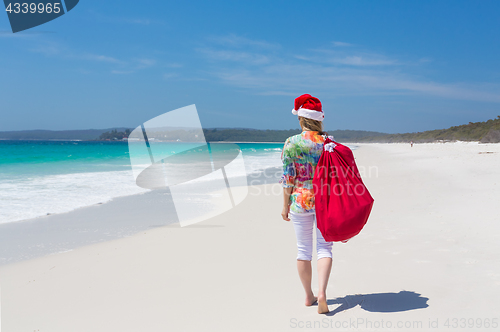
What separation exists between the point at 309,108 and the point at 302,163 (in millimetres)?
413

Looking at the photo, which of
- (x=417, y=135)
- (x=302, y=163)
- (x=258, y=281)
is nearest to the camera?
(x=302, y=163)

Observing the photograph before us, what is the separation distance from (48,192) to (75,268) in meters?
7.48

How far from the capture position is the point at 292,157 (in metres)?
2.38

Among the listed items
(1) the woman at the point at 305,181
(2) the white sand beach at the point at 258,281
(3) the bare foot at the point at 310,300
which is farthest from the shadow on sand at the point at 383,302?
(1) the woman at the point at 305,181

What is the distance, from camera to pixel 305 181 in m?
2.40

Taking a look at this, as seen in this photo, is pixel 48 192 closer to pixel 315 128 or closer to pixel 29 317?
pixel 29 317

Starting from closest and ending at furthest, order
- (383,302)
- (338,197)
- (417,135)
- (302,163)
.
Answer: (338,197), (302,163), (383,302), (417,135)

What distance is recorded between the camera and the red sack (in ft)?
7.45

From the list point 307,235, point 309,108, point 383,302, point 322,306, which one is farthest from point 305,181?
point 383,302

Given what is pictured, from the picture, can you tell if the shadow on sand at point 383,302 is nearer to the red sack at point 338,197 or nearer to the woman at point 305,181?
the woman at point 305,181

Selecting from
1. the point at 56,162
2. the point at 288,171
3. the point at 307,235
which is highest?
the point at 288,171

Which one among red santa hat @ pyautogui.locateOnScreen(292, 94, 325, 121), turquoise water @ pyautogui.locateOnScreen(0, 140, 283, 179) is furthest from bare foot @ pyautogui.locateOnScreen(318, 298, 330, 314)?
turquoise water @ pyautogui.locateOnScreen(0, 140, 283, 179)

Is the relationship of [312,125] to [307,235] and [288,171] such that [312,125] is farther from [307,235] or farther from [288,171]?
[307,235]

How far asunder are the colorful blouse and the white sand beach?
0.84m
